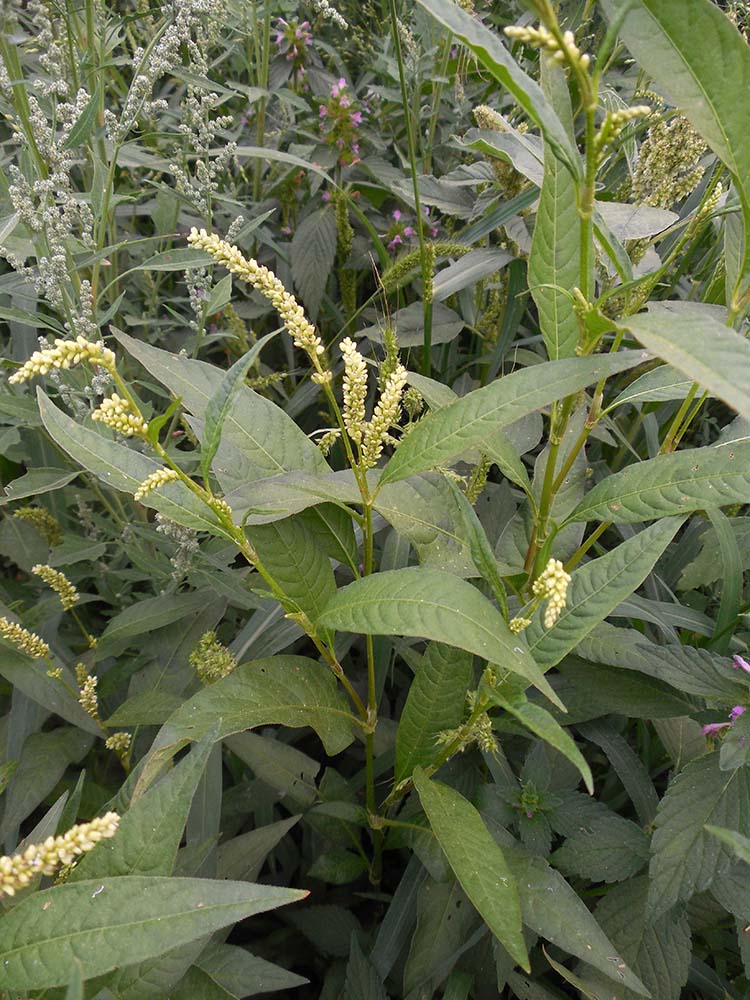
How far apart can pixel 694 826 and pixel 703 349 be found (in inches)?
29.9

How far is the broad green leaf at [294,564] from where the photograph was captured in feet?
3.30

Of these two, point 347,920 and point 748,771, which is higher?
point 748,771

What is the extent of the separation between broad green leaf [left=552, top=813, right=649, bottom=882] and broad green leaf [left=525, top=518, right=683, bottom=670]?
48 centimetres

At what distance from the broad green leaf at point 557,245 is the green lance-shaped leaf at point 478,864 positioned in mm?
619

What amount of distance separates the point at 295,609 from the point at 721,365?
0.61m

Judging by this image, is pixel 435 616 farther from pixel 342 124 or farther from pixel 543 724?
pixel 342 124

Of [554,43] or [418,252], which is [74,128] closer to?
[418,252]

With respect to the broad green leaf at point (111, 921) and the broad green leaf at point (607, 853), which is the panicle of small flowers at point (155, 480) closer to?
the broad green leaf at point (111, 921)

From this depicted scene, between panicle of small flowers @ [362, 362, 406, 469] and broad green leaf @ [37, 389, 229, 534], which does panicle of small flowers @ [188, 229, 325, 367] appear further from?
broad green leaf @ [37, 389, 229, 534]

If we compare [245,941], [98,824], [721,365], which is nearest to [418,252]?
[721,365]

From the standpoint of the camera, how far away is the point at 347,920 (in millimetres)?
1445

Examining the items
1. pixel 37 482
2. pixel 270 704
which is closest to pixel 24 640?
pixel 37 482

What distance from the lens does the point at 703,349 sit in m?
0.63

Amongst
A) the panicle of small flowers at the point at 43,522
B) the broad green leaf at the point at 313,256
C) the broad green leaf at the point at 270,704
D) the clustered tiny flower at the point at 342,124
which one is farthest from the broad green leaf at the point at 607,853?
the clustered tiny flower at the point at 342,124
